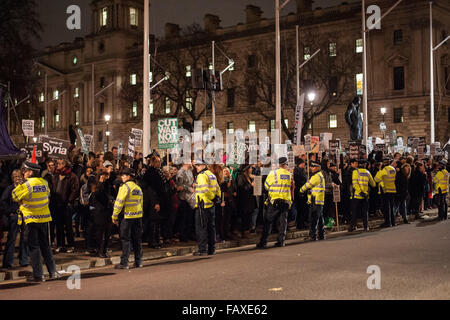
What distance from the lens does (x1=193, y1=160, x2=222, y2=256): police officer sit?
43.5ft

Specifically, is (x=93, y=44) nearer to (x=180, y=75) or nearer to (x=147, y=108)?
(x=180, y=75)

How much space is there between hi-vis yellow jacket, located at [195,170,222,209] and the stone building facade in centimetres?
3579

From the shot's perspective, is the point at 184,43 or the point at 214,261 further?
the point at 184,43

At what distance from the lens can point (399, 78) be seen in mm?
64312

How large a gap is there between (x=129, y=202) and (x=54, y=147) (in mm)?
5476

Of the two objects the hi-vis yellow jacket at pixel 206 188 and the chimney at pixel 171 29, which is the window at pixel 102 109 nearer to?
the chimney at pixel 171 29

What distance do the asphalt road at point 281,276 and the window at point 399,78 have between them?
172 feet

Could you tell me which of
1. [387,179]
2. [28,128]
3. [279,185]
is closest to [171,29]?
[28,128]

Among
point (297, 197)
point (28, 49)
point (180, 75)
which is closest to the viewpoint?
point (297, 197)

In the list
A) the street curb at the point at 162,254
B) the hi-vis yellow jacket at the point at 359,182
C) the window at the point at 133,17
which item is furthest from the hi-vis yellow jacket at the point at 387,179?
the window at the point at 133,17

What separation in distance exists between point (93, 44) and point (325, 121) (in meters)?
38.3

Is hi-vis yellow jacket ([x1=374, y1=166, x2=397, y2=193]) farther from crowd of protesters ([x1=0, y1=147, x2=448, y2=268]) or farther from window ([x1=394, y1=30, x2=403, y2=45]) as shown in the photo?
window ([x1=394, y1=30, x2=403, y2=45])

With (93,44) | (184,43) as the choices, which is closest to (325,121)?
(184,43)

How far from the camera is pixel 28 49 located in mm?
35469
